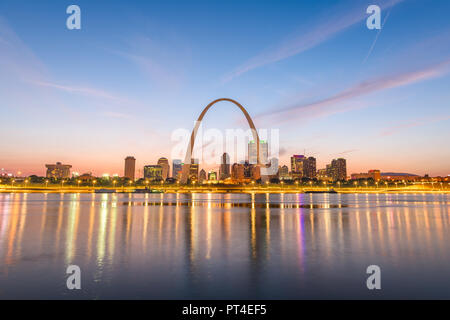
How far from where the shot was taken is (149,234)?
17.9 metres

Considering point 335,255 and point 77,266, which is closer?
point 77,266

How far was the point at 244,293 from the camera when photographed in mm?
7863

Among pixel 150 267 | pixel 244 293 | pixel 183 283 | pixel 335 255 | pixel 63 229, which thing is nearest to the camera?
pixel 244 293

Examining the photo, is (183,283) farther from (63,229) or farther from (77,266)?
(63,229)

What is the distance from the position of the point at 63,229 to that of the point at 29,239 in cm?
385
